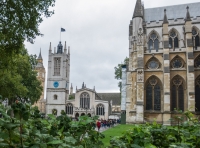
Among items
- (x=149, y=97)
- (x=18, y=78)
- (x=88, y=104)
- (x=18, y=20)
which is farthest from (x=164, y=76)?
(x=88, y=104)

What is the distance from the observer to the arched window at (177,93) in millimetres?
29031

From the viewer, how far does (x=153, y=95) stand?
98.6 feet

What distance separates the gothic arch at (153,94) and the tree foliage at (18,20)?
20831 mm

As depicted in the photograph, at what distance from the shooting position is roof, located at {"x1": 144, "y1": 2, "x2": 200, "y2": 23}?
3638 centimetres

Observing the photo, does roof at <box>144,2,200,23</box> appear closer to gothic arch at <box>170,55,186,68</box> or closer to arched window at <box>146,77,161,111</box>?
gothic arch at <box>170,55,186,68</box>

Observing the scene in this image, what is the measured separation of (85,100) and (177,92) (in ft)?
100

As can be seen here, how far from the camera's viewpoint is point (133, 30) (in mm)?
34219

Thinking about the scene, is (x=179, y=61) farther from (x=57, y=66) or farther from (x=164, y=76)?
(x=57, y=66)

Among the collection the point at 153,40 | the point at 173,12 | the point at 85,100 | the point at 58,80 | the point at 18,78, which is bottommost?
the point at 85,100

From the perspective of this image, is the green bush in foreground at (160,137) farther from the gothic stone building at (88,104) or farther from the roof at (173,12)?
the gothic stone building at (88,104)

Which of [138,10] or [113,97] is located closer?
[138,10]

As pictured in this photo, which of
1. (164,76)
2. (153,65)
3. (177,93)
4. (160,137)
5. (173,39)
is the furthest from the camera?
(173,39)

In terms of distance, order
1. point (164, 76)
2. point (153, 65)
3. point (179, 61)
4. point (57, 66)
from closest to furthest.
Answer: point (164, 76) → point (179, 61) → point (153, 65) → point (57, 66)

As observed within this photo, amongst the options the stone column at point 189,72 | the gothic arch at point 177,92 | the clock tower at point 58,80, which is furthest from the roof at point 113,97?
the stone column at point 189,72
